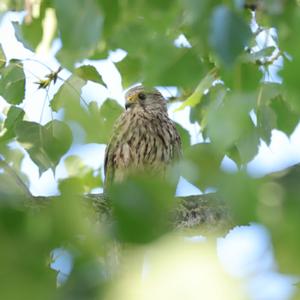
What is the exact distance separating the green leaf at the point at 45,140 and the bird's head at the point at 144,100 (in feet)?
8.48

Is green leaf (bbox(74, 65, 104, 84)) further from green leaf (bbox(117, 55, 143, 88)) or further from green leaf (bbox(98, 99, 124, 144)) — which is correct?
green leaf (bbox(98, 99, 124, 144))

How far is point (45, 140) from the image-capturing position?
8.66 feet

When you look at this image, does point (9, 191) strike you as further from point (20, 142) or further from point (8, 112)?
point (8, 112)

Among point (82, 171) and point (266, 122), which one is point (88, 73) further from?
point (82, 171)

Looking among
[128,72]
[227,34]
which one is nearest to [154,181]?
[227,34]

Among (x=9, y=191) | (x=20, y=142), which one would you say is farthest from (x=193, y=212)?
(x=9, y=191)

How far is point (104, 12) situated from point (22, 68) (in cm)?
169

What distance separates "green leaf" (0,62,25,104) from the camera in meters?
2.86

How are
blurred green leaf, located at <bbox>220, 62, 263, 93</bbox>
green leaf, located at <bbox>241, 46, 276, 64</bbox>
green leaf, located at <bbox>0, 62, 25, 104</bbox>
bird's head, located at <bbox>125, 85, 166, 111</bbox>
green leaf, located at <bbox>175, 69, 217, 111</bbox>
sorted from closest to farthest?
blurred green leaf, located at <bbox>220, 62, 263, 93</bbox> < green leaf, located at <bbox>241, 46, 276, 64</bbox> < green leaf, located at <bbox>175, 69, 217, 111</bbox> < green leaf, located at <bbox>0, 62, 25, 104</bbox> < bird's head, located at <bbox>125, 85, 166, 111</bbox>

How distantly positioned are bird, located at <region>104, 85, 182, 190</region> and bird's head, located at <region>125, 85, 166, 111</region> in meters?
0.26

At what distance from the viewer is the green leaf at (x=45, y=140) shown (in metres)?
2.48

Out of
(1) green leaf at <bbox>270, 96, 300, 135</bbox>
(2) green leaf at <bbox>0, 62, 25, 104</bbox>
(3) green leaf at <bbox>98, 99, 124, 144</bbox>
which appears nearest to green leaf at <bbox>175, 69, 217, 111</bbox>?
(1) green leaf at <bbox>270, 96, 300, 135</bbox>

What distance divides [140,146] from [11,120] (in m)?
1.91

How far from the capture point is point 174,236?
0.78 m
